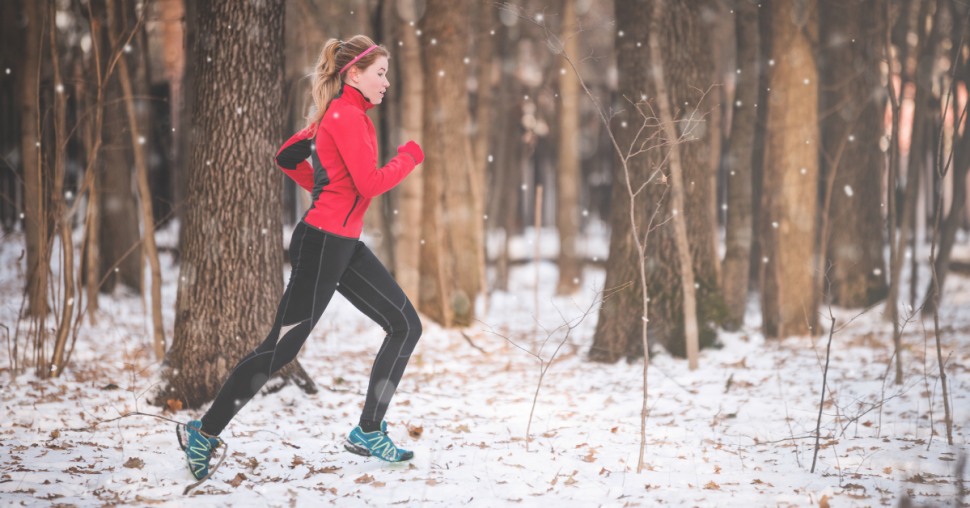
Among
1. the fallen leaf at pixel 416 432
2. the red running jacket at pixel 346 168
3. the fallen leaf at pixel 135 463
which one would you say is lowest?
the fallen leaf at pixel 135 463

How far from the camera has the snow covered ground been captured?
264 cm

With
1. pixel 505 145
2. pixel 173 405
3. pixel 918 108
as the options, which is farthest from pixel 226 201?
pixel 505 145

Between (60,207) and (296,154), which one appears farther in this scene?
(60,207)

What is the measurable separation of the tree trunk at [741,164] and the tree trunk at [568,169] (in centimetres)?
311

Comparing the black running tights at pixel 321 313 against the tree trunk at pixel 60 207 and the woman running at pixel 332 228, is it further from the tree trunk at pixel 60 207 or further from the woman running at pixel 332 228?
the tree trunk at pixel 60 207

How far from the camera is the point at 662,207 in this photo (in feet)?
17.8

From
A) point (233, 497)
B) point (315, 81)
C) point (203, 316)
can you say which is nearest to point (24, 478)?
point (233, 497)

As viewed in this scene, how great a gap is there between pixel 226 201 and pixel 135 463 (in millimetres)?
1586

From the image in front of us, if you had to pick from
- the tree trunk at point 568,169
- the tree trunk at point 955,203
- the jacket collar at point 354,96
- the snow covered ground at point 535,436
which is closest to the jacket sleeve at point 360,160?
the jacket collar at point 354,96

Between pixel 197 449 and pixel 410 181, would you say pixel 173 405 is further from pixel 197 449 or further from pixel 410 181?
pixel 410 181

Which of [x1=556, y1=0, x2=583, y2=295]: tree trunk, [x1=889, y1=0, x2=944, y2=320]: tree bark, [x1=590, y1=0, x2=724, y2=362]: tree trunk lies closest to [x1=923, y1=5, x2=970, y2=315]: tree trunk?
[x1=889, y1=0, x2=944, y2=320]: tree bark

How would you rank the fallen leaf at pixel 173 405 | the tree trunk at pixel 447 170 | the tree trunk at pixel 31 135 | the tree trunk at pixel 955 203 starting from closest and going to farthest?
the fallen leaf at pixel 173 405
the tree trunk at pixel 31 135
the tree trunk at pixel 955 203
the tree trunk at pixel 447 170

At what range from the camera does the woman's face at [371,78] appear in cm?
278

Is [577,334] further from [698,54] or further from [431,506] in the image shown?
[431,506]
